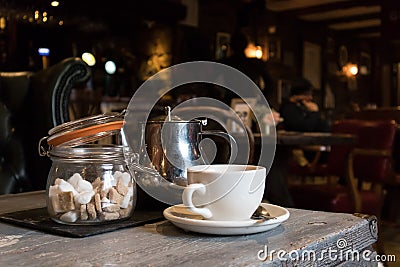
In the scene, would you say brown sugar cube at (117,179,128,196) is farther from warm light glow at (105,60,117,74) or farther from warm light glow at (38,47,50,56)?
warm light glow at (105,60,117,74)

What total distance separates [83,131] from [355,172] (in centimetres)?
299

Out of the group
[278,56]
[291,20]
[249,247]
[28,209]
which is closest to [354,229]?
[249,247]

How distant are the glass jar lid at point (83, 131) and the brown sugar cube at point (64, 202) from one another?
0.31 ft

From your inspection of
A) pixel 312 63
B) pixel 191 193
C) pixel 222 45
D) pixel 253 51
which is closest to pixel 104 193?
pixel 191 193

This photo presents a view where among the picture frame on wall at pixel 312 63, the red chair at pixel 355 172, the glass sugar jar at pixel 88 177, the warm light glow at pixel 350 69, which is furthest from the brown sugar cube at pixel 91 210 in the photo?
the warm light glow at pixel 350 69

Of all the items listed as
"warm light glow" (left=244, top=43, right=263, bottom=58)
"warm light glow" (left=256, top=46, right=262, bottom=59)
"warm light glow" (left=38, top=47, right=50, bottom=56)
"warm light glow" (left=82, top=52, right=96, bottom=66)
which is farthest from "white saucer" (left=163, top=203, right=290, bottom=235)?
"warm light glow" (left=256, top=46, right=262, bottom=59)

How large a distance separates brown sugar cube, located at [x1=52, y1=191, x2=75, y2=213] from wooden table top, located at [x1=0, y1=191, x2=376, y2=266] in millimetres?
55

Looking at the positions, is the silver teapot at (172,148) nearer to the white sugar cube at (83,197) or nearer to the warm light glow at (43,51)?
the white sugar cube at (83,197)

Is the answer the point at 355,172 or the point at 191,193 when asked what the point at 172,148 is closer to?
the point at 191,193

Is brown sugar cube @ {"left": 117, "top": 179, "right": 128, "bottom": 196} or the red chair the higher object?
brown sugar cube @ {"left": 117, "top": 179, "right": 128, "bottom": 196}

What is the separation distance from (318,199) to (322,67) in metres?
7.19

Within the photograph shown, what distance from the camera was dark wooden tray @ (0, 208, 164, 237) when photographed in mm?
789

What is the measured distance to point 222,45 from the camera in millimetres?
7789

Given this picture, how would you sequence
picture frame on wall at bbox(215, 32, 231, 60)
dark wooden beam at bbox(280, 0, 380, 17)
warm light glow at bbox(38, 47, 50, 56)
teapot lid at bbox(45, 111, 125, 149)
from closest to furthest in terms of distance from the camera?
1. teapot lid at bbox(45, 111, 125, 149)
2. warm light glow at bbox(38, 47, 50, 56)
3. picture frame on wall at bbox(215, 32, 231, 60)
4. dark wooden beam at bbox(280, 0, 380, 17)
